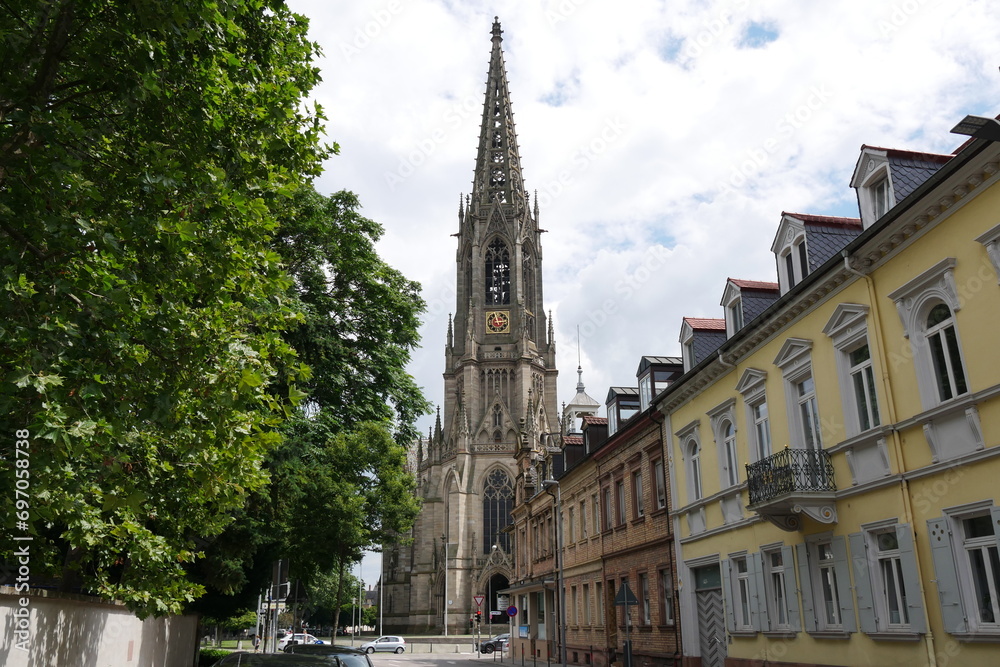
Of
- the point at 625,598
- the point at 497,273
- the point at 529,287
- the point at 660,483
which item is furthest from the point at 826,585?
the point at 497,273

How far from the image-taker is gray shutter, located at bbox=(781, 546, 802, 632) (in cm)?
1511

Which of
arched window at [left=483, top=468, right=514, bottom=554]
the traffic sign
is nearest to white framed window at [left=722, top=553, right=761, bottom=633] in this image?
the traffic sign

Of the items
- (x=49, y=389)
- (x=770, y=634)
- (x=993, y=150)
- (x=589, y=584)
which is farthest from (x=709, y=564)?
(x=49, y=389)

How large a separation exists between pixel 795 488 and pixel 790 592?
8.71ft

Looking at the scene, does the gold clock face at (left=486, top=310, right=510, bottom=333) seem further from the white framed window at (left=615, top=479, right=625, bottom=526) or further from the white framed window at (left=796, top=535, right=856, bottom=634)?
the white framed window at (left=796, top=535, right=856, bottom=634)

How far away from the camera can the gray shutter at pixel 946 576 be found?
10836 mm

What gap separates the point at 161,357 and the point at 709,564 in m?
14.6

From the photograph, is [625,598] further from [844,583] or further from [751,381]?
[844,583]

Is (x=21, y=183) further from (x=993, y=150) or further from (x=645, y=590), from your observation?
(x=645, y=590)

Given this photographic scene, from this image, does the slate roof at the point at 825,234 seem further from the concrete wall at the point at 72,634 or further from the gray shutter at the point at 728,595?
the concrete wall at the point at 72,634

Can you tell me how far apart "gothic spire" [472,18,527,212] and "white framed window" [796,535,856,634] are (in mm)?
75414

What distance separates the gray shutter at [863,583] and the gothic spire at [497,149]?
7674 centimetres

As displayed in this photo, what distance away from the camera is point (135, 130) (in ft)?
30.1

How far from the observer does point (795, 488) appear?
13.9m
